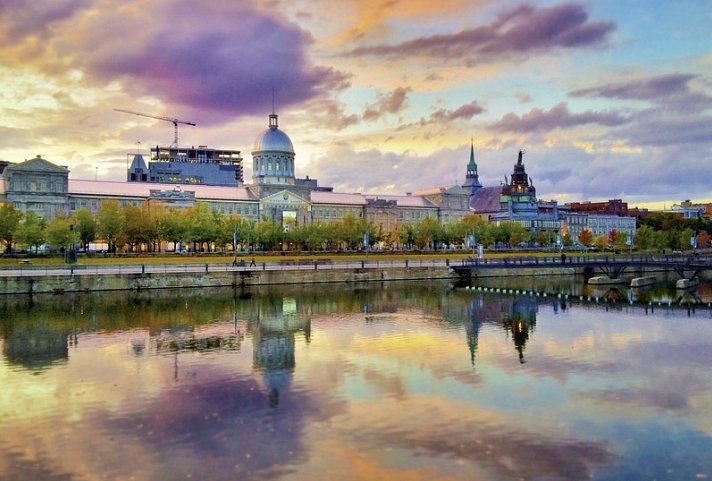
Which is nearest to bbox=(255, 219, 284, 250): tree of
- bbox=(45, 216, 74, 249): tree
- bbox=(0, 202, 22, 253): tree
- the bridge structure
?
bbox=(45, 216, 74, 249): tree

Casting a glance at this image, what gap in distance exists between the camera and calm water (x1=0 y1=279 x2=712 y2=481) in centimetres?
1688

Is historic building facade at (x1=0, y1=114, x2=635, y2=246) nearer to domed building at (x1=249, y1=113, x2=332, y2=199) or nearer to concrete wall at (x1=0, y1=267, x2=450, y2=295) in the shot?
domed building at (x1=249, y1=113, x2=332, y2=199)

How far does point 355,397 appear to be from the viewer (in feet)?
74.8

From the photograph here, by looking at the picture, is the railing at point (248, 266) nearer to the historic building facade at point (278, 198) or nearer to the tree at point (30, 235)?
the tree at point (30, 235)

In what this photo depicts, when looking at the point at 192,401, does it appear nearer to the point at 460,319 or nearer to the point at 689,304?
the point at 460,319

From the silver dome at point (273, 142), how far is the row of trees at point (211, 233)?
105ft

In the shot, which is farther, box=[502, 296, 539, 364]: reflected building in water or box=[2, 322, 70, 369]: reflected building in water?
box=[502, 296, 539, 364]: reflected building in water

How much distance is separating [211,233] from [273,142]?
5669 cm

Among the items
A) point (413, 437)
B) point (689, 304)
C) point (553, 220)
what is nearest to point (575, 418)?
point (413, 437)

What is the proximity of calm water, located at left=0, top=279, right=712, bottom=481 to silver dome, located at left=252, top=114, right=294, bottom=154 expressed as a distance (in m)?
106

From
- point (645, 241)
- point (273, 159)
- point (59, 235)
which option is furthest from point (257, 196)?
point (645, 241)

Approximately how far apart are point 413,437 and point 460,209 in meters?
154

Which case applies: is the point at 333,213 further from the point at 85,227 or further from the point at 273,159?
the point at 85,227

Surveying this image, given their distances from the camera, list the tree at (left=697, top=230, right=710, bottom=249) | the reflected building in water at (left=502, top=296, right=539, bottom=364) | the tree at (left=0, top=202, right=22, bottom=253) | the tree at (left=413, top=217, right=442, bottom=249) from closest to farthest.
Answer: the reflected building in water at (left=502, top=296, right=539, bottom=364) → the tree at (left=0, top=202, right=22, bottom=253) → the tree at (left=413, top=217, right=442, bottom=249) → the tree at (left=697, top=230, right=710, bottom=249)
